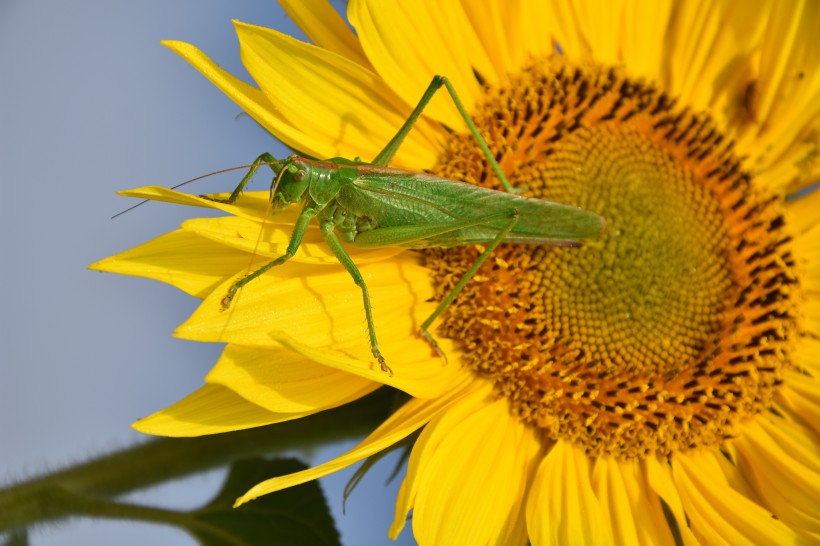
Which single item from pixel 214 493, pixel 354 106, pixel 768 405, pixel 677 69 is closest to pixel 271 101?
pixel 354 106

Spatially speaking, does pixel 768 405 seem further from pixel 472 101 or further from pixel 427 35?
pixel 427 35

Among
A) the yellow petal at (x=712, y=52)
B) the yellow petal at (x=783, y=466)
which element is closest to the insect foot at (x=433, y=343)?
the yellow petal at (x=783, y=466)

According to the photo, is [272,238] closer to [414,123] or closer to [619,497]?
[414,123]

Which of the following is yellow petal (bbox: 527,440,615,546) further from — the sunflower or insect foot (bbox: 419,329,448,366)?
insect foot (bbox: 419,329,448,366)

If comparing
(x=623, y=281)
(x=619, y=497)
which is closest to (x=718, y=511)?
(x=619, y=497)

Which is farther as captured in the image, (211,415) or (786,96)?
(786,96)

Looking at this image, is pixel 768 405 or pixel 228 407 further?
pixel 768 405

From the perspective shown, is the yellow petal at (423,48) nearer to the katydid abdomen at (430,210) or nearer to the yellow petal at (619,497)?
the katydid abdomen at (430,210)
